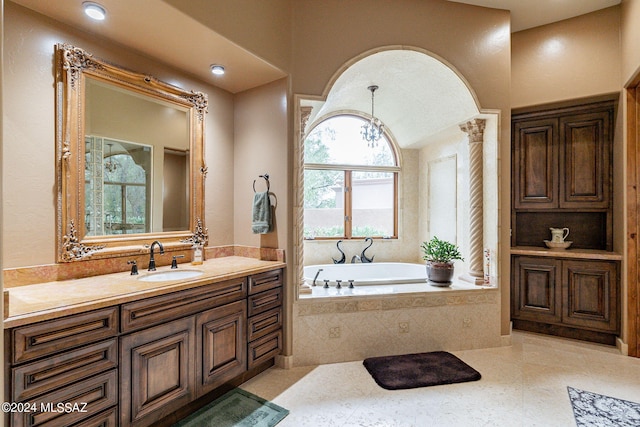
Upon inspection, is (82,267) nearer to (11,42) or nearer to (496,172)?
(11,42)

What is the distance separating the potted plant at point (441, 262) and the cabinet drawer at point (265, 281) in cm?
143

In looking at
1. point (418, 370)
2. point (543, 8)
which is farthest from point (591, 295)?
point (543, 8)

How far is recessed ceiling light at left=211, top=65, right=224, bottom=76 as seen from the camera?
8.10 feet

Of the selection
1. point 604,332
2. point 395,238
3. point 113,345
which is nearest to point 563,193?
point 604,332

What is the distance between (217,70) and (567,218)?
3.92 metres

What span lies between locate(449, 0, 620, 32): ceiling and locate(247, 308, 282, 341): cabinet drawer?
3.15 metres

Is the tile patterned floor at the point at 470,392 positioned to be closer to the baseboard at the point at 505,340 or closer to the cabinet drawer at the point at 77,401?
the baseboard at the point at 505,340

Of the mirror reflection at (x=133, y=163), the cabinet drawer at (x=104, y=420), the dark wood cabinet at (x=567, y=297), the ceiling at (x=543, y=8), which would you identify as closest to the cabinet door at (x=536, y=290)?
the dark wood cabinet at (x=567, y=297)

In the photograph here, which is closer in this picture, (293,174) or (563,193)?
(293,174)

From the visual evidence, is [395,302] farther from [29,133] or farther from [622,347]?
[29,133]

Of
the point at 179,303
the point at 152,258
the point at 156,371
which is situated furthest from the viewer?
the point at 152,258

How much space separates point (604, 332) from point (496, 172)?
1.88 m

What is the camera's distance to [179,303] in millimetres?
1827

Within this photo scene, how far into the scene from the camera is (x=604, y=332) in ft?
10.1
